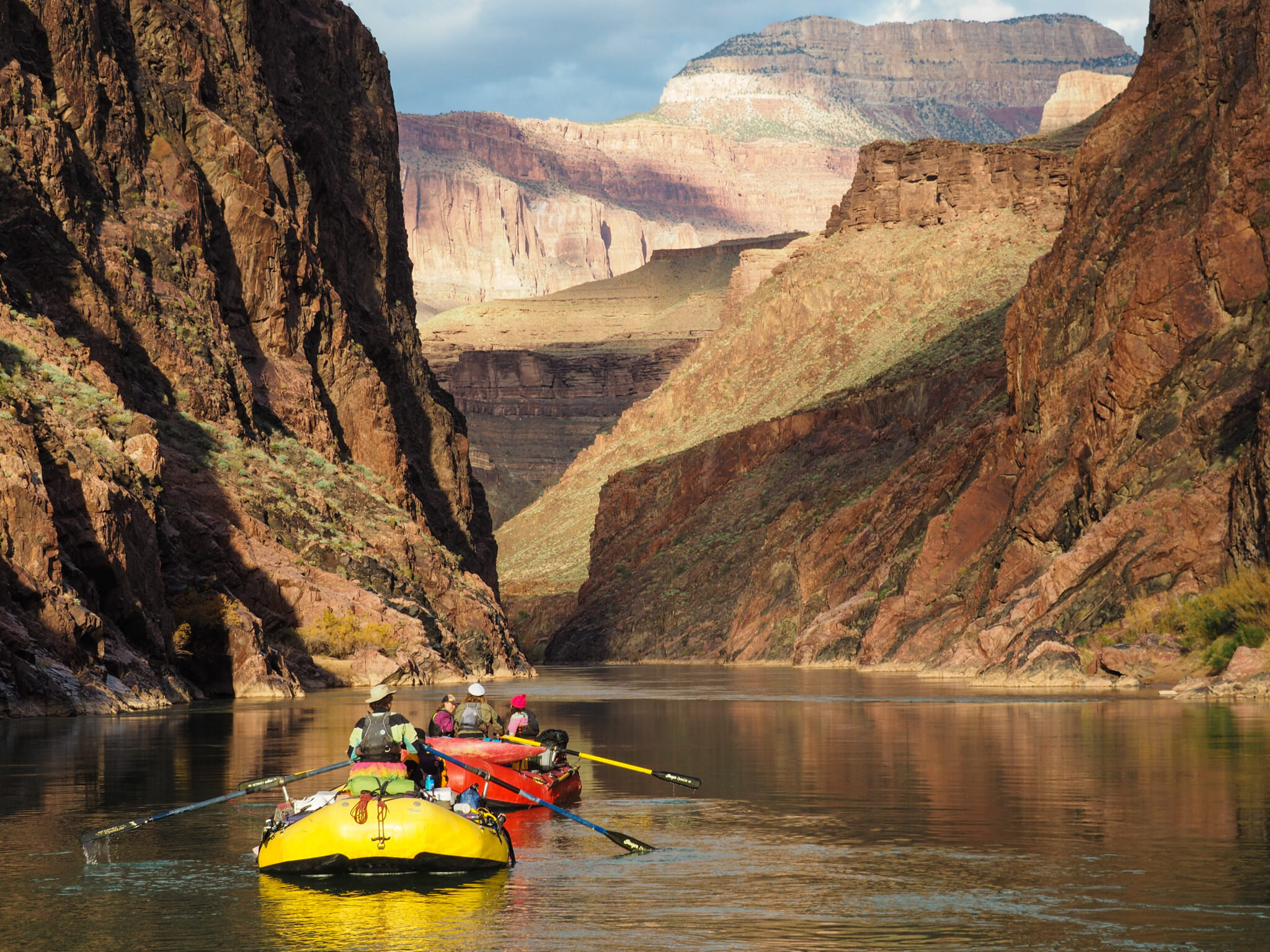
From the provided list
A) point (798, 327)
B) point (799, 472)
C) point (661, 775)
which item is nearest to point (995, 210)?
point (798, 327)

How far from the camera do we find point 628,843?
69.2 ft

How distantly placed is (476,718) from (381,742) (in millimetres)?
7340

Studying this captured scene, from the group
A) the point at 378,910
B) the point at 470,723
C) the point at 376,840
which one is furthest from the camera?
the point at 470,723

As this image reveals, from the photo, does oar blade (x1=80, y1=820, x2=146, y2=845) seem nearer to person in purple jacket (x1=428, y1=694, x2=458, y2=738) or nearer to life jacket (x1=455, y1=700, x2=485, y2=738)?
person in purple jacket (x1=428, y1=694, x2=458, y2=738)

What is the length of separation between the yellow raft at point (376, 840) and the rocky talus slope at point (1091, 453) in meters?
34.3

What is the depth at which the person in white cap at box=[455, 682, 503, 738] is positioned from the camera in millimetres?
27328

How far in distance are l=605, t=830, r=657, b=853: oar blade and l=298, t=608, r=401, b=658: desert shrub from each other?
146 ft

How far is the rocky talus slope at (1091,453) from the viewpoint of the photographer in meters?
61.1

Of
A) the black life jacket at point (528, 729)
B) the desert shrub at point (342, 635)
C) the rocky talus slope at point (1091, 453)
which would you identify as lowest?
the black life jacket at point (528, 729)

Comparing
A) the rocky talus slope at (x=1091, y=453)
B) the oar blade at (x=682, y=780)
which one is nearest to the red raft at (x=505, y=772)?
the oar blade at (x=682, y=780)

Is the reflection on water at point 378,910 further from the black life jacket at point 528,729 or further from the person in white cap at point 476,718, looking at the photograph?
the black life jacket at point 528,729

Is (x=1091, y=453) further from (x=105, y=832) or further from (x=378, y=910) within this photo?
(x=378, y=910)

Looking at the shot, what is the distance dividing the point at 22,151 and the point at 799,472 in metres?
69.1

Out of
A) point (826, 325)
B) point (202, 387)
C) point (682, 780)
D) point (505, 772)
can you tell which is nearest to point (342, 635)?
point (202, 387)
